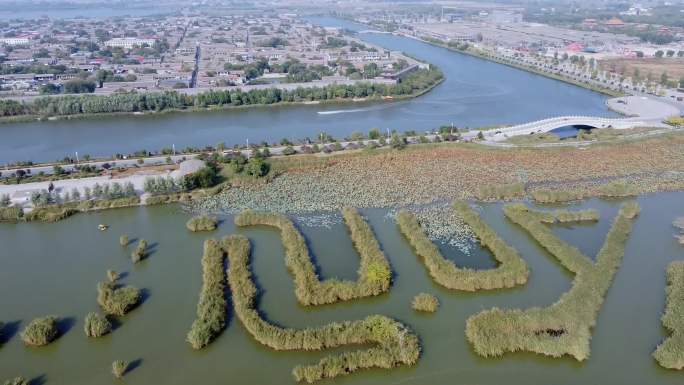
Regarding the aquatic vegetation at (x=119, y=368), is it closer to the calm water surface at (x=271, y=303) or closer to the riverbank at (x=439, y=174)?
the calm water surface at (x=271, y=303)

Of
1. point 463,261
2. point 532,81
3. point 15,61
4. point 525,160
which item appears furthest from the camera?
point 15,61

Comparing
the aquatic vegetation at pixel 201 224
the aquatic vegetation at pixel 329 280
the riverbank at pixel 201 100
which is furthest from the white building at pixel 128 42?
the aquatic vegetation at pixel 329 280

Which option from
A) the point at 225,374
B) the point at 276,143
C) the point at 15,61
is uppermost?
the point at 15,61

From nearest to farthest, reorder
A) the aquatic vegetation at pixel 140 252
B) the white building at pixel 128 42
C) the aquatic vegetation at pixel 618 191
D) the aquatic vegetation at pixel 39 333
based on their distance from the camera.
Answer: the aquatic vegetation at pixel 39 333, the aquatic vegetation at pixel 140 252, the aquatic vegetation at pixel 618 191, the white building at pixel 128 42

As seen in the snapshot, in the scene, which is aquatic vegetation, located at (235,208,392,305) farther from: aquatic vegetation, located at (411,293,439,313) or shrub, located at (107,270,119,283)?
shrub, located at (107,270,119,283)

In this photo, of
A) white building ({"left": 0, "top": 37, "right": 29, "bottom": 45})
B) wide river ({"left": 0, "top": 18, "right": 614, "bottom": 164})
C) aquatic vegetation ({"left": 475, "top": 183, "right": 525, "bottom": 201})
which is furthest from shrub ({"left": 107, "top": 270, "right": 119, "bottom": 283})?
white building ({"left": 0, "top": 37, "right": 29, "bottom": 45})

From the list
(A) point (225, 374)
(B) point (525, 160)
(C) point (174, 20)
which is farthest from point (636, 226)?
(C) point (174, 20)

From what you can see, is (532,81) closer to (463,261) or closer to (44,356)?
(463,261)
